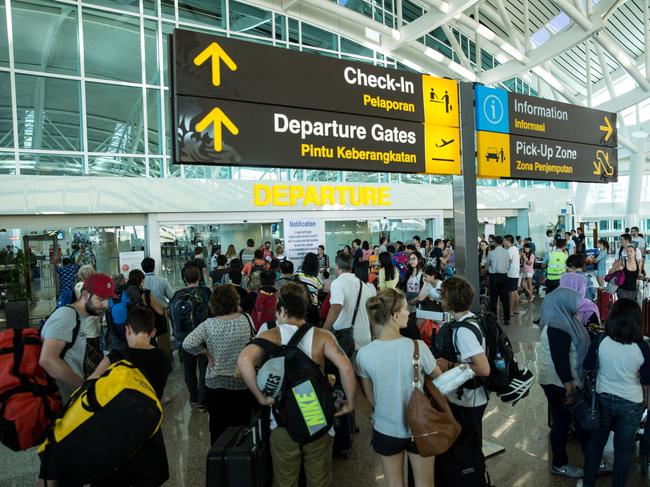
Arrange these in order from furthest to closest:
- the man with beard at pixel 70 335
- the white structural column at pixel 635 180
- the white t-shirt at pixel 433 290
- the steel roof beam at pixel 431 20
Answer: the white structural column at pixel 635 180 → the steel roof beam at pixel 431 20 → the white t-shirt at pixel 433 290 → the man with beard at pixel 70 335

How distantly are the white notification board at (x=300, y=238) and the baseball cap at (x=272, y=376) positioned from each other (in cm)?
906

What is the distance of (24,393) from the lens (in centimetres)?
278

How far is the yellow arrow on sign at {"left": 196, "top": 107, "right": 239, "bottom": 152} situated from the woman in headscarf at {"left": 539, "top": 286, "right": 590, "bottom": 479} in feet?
8.88

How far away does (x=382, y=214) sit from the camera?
14867 millimetres

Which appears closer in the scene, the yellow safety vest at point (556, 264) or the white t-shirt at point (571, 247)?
the yellow safety vest at point (556, 264)

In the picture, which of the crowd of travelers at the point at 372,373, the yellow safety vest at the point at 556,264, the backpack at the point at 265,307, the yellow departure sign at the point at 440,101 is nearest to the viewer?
the crowd of travelers at the point at 372,373

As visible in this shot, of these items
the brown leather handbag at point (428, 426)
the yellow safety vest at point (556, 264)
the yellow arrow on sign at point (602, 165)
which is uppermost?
the yellow arrow on sign at point (602, 165)

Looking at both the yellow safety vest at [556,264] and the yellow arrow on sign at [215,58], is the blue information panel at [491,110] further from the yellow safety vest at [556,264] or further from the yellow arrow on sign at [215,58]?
the yellow safety vest at [556,264]

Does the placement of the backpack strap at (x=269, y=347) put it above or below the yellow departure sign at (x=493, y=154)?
below

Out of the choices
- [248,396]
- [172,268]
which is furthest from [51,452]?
[172,268]

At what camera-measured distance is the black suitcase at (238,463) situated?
265cm

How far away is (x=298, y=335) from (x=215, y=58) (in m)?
2.02

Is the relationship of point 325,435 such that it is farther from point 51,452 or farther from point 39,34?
point 39,34

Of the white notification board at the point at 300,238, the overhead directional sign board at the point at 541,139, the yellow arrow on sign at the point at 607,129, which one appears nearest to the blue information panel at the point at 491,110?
the overhead directional sign board at the point at 541,139
